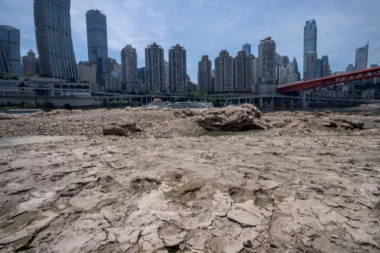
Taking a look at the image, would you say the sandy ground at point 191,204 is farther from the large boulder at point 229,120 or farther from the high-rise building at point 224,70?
the high-rise building at point 224,70

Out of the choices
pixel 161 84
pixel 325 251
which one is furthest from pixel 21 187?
pixel 161 84

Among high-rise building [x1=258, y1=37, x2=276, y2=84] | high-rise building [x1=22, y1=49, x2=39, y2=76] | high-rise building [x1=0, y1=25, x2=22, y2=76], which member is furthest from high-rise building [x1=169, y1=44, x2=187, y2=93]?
high-rise building [x1=22, y1=49, x2=39, y2=76]

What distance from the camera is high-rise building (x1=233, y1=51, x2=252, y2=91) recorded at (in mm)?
79625

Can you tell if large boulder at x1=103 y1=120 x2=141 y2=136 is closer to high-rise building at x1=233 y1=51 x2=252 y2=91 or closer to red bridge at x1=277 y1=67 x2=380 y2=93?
red bridge at x1=277 y1=67 x2=380 y2=93

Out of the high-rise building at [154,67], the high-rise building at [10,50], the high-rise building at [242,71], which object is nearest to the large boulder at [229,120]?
the high-rise building at [154,67]

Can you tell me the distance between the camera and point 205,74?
277 ft

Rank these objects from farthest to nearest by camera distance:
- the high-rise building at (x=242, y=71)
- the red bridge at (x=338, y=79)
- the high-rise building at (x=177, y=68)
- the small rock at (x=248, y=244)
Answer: the high-rise building at (x=242, y=71), the high-rise building at (x=177, y=68), the red bridge at (x=338, y=79), the small rock at (x=248, y=244)

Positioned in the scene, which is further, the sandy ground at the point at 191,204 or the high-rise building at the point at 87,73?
the high-rise building at the point at 87,73

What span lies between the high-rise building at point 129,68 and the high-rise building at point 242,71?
4089cm

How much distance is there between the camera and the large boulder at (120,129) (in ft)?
31.8

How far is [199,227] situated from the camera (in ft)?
7.34

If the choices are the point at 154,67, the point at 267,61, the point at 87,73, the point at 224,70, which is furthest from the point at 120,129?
the point at 87,73

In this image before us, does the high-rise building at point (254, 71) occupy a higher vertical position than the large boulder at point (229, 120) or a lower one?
higher

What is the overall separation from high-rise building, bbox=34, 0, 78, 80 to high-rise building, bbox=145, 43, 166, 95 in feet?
98.6
